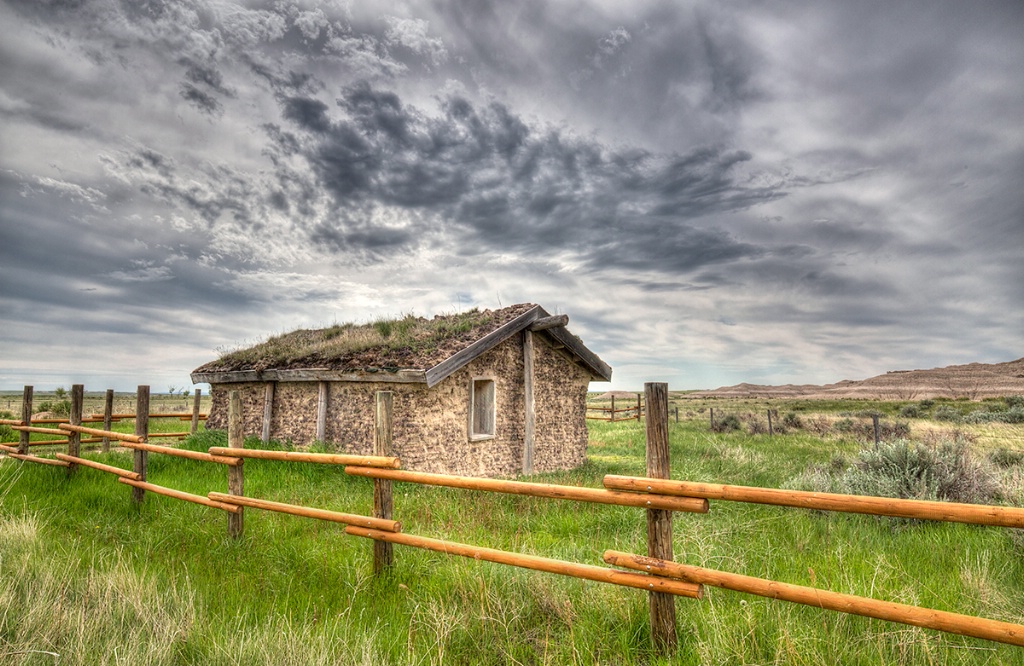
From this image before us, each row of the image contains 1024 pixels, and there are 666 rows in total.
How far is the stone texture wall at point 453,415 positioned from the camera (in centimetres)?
1030

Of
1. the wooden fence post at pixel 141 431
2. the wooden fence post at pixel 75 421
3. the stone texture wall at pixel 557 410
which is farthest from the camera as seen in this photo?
the stone texture wall at pixel 557 410

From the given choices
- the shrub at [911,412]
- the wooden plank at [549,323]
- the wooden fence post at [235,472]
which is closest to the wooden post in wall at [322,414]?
the wooden plank at [549,323]

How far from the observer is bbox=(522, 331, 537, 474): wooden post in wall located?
12.2 m

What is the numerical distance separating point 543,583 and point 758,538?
3102 millimetres

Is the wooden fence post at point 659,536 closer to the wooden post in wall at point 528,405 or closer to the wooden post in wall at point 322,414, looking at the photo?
the wooden post in wall at point 528,405

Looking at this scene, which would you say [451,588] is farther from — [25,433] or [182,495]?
[25,433]

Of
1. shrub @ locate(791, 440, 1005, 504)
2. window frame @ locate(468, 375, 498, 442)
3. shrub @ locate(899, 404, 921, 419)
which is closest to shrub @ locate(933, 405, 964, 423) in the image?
shrub @ locate(899, 404, 921, 419)

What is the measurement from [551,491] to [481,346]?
737 cm

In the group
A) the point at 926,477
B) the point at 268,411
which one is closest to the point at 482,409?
the point at 268,411

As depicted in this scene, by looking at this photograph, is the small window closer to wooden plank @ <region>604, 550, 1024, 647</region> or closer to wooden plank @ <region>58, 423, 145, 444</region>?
wooden plank @ <region>58, 423, 145, 444</region>

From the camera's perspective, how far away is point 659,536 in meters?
3.30

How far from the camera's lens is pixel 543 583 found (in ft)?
12.7

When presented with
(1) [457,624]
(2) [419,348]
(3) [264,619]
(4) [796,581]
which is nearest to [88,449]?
(2) [419,348]

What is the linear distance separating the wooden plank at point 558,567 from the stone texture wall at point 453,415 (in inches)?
230
